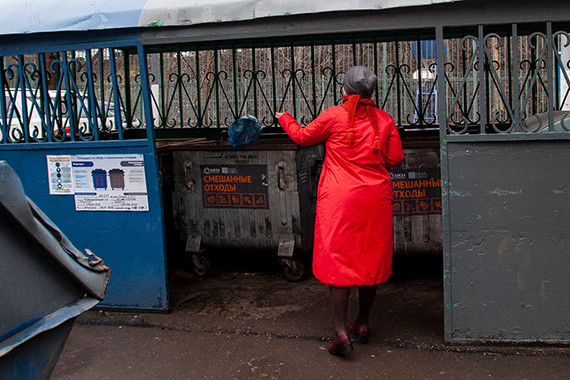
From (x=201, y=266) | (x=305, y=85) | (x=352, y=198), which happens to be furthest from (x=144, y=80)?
(x=305, y=85)

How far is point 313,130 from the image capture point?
4035mm

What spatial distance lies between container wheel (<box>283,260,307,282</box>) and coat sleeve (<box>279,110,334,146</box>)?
204cm

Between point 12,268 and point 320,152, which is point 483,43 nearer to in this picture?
point 320,152

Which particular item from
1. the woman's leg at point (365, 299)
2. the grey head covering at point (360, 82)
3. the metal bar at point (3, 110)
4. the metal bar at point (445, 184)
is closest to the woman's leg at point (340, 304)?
the woman's leg at point (365, 299)

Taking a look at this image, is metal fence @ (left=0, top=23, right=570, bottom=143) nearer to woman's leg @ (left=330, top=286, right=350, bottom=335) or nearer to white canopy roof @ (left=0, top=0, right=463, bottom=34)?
white canopy roof @ (left=0, top=0, right=463, bottom=34)

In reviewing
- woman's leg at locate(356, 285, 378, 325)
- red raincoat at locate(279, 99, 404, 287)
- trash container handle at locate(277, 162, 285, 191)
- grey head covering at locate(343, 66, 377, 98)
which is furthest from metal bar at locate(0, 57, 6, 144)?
woman's leg at locate(356, 285, 378, 325)

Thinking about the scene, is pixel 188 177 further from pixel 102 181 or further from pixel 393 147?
pixel 393 147

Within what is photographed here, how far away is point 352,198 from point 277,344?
129 centimetres

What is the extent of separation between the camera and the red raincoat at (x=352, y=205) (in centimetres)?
395

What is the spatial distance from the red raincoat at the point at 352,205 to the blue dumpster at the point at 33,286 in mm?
1780

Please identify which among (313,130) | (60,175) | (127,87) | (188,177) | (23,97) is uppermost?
(127,87)

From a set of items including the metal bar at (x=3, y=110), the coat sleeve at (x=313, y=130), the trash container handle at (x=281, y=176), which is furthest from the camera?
the trash container handle at (x=281, y=176)

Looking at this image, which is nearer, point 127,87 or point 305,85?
point 127,87

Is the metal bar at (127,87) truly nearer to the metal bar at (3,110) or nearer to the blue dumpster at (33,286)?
the metal bar at (3,110)
